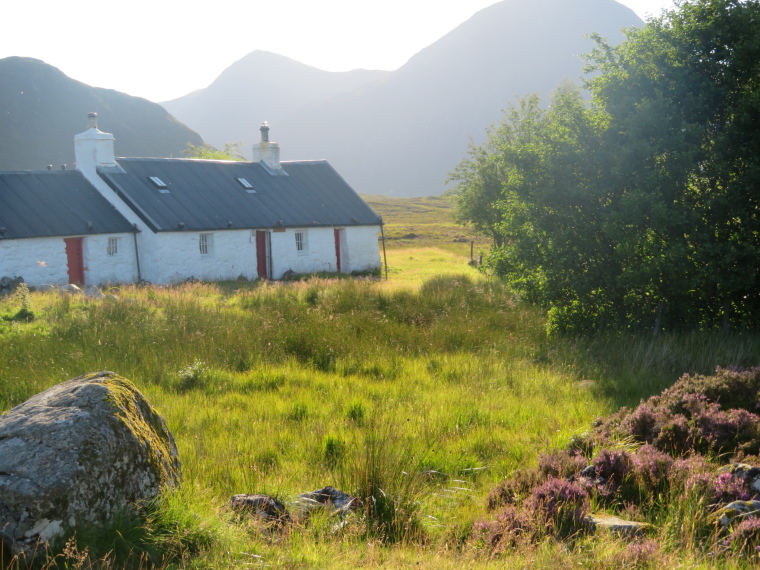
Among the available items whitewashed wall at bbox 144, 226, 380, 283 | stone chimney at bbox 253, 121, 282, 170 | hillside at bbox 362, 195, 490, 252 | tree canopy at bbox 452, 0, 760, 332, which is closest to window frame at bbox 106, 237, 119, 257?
whitewashed wall at bbox 144, 226, 380, 283

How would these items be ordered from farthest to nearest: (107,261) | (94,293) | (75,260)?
(107,261) < (75,260) < (94,293)

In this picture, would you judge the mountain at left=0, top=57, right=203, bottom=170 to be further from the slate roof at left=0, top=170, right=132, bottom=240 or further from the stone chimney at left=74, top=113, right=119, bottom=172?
the slate roof at left=0, top=170, right=132, bottom=240

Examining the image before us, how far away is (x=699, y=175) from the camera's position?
1309 cm

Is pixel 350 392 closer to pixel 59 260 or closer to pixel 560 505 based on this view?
pixel 560 505

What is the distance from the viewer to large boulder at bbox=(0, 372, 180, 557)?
400cm

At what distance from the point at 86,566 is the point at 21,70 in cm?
15578

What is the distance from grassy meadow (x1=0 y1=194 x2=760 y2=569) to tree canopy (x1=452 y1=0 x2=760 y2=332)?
1.17 metres

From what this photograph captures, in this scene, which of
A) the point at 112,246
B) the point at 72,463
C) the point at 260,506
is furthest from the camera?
the point at 112,246

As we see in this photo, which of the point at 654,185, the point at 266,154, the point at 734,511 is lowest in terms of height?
the point at 734,511

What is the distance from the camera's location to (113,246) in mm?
28031

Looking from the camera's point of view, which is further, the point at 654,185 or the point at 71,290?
the point at 71,290

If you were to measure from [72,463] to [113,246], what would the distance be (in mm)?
25669

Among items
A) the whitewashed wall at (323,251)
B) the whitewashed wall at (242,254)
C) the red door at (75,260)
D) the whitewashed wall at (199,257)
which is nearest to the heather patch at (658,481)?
the whitewashed wall at (199,257)

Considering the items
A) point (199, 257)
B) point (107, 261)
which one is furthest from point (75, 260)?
point (199, 257)
